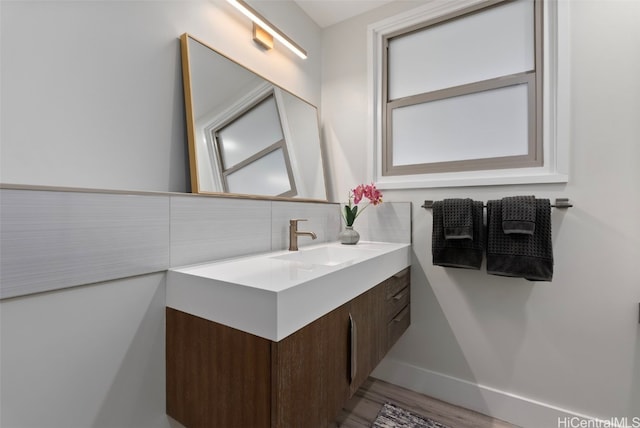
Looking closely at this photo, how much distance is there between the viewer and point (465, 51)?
1640 millimetres

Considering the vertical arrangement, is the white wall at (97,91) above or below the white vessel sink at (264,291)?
above

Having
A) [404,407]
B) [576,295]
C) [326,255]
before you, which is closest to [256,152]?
[326,255]

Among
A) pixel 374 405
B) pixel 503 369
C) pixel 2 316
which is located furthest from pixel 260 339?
pixel 503 369

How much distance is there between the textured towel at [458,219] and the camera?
1.40m

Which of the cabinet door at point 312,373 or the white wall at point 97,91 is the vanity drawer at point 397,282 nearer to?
the cabinet door at point 312,373

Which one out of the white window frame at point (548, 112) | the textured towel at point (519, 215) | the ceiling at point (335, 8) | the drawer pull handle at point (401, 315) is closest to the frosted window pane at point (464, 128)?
the white window frame at point (548, 112)

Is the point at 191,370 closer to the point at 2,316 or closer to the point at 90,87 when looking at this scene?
the point at 2,316

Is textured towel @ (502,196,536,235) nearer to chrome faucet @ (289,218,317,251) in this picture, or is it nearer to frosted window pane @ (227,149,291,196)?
chrome faucet @ (289,218,317,251)

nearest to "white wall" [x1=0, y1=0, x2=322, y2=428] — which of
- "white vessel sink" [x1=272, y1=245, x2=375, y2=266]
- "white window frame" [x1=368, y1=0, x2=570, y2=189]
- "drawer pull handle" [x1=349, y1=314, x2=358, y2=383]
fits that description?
"white vessel sink" [x1=272, y1=245, x2=375, y2=266]

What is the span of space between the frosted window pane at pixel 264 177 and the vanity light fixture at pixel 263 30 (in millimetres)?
587

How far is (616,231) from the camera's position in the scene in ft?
4.08

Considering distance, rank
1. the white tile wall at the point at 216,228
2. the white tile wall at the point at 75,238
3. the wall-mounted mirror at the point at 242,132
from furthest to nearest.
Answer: the wall-mounted mirror at the point at 242,132 < the white tile wall at the point at 216,228 < the white tile wall at the point at 75,238

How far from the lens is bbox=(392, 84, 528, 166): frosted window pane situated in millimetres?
1510

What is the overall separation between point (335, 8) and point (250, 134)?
1142 mm
